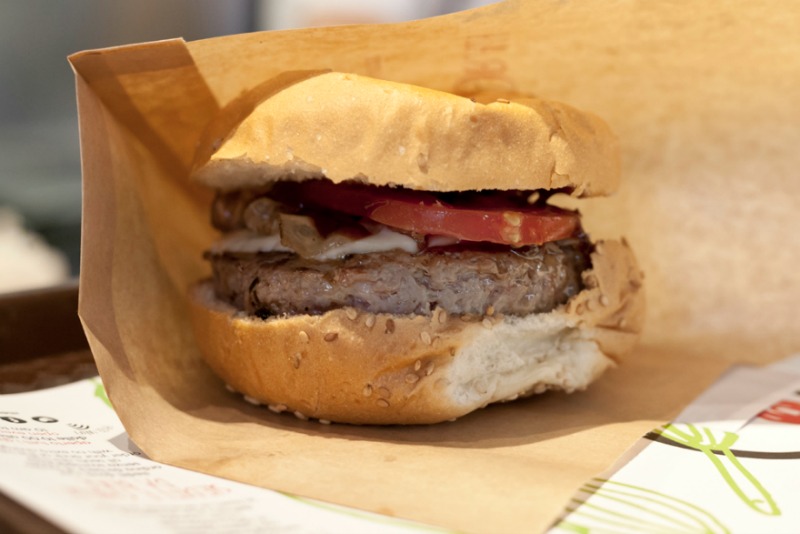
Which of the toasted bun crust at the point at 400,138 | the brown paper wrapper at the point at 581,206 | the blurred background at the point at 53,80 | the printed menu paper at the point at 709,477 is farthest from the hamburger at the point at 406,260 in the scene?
the blurred background at the point at 53,80

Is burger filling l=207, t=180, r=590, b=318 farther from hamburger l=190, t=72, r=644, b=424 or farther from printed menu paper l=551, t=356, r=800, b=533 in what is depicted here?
printed menu paper l=551, t=356, r=800, b=533

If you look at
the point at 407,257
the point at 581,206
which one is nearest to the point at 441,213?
the point at 407,257

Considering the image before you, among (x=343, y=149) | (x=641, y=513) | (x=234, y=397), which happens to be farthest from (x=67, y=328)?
(x=641, y=513)

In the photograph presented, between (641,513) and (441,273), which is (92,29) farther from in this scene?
(641,513)

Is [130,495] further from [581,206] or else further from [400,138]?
[581,206]

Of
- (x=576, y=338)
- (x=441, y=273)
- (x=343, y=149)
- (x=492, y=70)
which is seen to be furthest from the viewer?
(x=492, y=70)

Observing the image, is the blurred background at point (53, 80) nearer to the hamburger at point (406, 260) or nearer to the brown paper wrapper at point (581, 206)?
the brown paper wrapper at point (581, 206)
